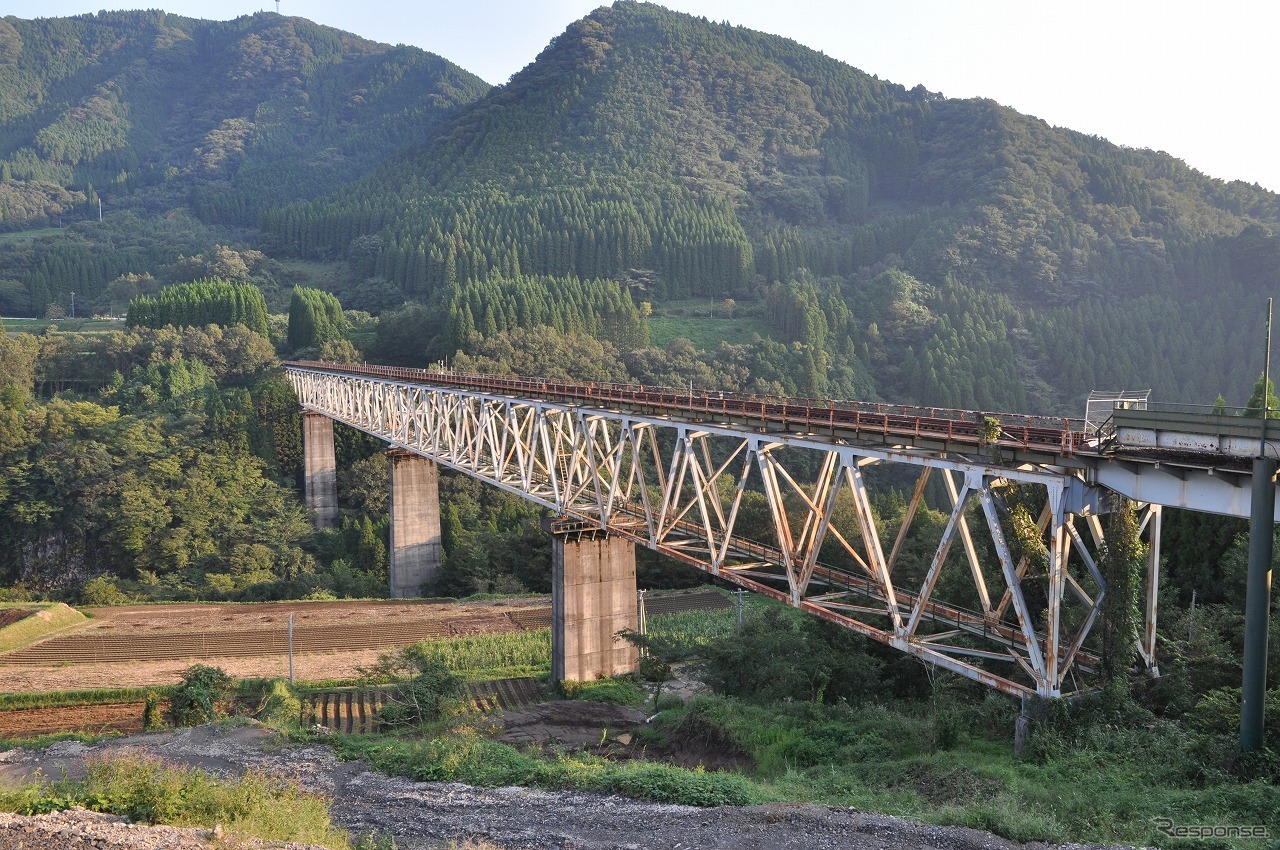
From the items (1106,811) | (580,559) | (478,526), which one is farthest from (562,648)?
(478,526)

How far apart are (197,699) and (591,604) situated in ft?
50.1

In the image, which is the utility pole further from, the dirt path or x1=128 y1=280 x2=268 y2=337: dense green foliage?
x1=128 y1=280 x2=268 y2=337: dense green foliage

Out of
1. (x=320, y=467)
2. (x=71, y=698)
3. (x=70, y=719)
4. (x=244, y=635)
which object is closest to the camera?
(x=70, y=719)

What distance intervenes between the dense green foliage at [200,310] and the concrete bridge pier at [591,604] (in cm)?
9679

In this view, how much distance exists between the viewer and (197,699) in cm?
3120

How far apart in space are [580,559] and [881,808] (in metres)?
22.8

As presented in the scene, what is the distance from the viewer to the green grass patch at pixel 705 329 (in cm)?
12912

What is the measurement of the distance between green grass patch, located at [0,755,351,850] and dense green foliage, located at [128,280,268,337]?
111897mm

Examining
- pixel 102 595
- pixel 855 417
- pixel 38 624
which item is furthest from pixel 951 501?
pixel 102 595

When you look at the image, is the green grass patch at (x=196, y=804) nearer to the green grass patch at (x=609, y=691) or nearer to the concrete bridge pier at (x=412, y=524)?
the green grass patch at (x=609, y=691)

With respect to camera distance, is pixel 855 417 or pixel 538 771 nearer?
pixel 538 771

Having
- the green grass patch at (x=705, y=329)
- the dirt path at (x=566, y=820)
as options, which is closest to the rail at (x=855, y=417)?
the dirt path at (x=566, y=820)

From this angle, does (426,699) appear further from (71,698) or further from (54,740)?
(71,698)

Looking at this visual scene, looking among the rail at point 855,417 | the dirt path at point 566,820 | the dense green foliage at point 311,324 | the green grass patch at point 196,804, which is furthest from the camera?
the dense green foliage at point 311,324
